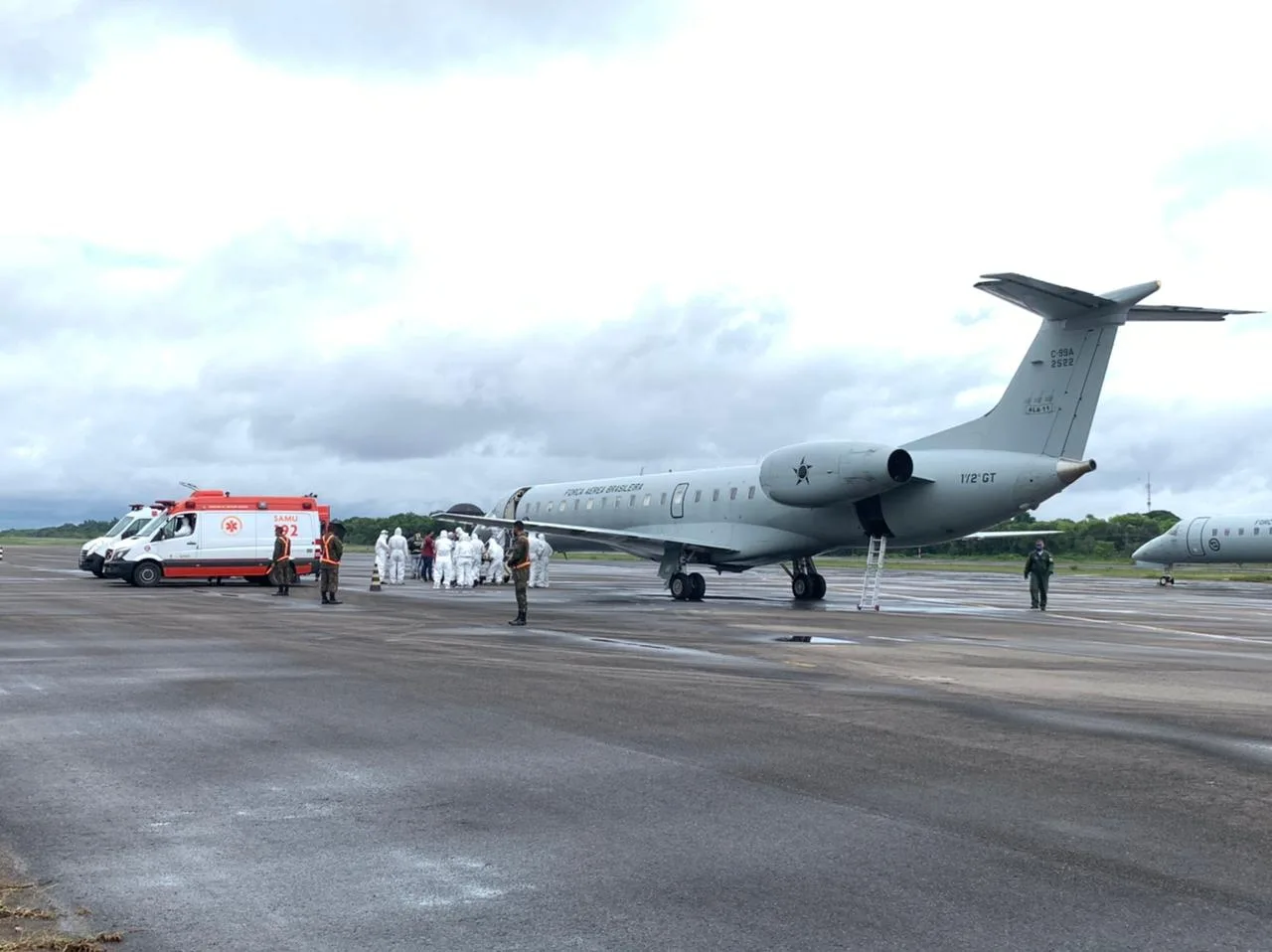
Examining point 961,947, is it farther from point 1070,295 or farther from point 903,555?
point 903,555

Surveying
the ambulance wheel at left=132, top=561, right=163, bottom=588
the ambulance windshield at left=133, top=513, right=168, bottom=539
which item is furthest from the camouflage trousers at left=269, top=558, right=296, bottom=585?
the ambulance windshield at left=133, top=513, right=168, bottom=539

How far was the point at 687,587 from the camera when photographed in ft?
105

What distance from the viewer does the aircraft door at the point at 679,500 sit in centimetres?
3453

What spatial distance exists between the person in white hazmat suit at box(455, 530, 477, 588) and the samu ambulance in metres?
4.82

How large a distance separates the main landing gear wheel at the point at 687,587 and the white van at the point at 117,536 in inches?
791

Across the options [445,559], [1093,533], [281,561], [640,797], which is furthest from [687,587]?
[1093,533]

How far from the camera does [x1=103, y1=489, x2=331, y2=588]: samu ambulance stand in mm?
36875

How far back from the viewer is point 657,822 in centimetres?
685

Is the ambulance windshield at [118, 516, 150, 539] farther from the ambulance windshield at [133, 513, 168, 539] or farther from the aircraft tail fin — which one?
the aircraft tail fin

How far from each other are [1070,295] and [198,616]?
1950cm

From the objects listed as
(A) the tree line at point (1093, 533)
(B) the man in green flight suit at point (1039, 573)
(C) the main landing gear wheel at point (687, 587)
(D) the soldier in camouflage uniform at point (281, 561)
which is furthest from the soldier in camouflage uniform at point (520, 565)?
(A) the tree line at point (1093, 533)

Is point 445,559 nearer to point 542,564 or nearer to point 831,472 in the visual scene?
point 542,564

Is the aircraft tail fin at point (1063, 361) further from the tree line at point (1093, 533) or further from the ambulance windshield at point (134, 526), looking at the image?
the tree line at point (1093, 533)

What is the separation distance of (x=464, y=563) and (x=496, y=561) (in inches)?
158
